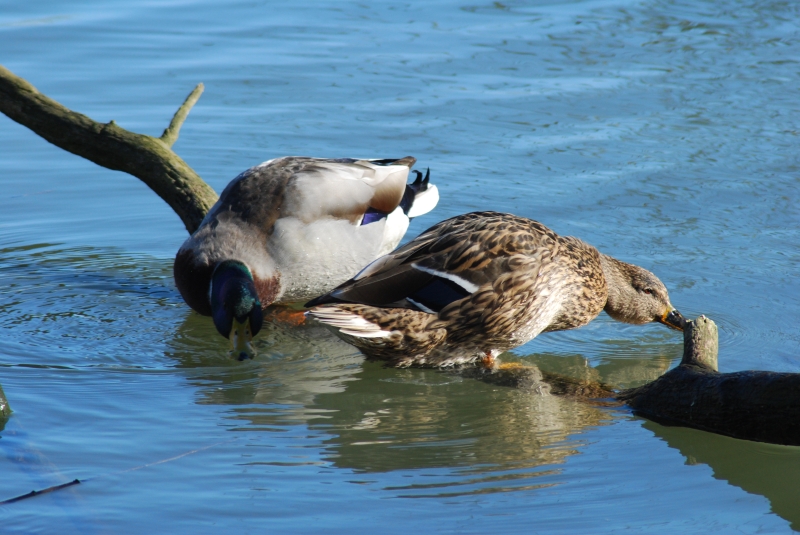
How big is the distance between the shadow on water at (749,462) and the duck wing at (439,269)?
3.48 feet

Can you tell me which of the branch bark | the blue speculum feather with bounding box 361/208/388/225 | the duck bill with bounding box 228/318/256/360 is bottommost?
the duck bill with bounding box 228/318/256/360

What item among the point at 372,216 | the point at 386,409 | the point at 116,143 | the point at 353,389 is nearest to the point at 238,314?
the point at 353,389

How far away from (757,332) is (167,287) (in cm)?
325

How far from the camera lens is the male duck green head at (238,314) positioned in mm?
5074

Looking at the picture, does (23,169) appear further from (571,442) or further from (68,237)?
(571,442)

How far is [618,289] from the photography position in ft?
17.7

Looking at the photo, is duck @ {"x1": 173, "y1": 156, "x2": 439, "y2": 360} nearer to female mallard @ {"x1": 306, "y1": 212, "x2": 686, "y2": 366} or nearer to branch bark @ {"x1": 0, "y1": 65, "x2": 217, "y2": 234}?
branch bark @ {"x1": 0, "y1": 65, "x2": 217, "y2": 234}

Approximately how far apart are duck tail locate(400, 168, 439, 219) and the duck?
0.41ft

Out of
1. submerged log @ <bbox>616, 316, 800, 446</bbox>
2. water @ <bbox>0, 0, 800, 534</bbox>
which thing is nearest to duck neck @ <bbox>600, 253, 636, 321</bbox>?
water @ <bbox>0, 0, 800, 534</bbox>

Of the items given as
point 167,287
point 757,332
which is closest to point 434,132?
point 167,287

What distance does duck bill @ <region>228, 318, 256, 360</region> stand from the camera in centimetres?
503

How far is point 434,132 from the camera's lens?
821 cm

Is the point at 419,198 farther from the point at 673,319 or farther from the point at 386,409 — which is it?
the point at 386,409

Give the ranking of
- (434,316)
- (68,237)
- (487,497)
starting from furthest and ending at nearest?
(68,237), (434,316), (487,497)
